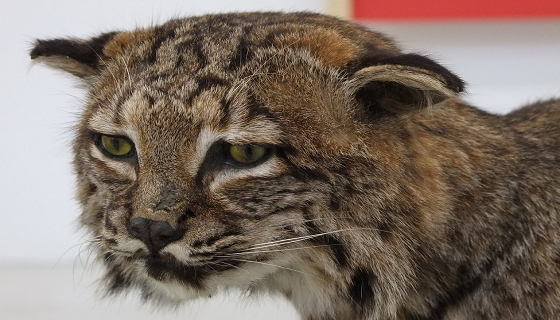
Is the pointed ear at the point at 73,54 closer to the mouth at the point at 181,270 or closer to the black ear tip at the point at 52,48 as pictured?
the black ear tip at the point at 52,48

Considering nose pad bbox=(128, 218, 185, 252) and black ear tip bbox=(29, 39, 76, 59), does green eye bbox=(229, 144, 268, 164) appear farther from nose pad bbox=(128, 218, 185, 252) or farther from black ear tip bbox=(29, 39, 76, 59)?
black ear tip bbox=(29, 39, 76, 59)

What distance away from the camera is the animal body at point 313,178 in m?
1.24

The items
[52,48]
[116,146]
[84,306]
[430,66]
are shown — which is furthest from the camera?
[84,306]

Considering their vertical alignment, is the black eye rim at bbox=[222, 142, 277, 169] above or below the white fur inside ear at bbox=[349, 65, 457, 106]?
below

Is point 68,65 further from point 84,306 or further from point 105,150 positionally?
point 84,306

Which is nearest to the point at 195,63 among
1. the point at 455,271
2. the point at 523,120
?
the point at 455,271

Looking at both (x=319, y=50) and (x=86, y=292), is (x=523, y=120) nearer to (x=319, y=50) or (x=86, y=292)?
(x=319, y=50)

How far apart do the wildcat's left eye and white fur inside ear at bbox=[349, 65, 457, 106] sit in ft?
1.54

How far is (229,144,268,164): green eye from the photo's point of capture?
1262mm

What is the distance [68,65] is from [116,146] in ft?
1.00

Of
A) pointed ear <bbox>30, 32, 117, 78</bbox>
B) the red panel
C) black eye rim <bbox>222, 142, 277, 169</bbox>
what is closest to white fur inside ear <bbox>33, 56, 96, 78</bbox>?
pointed ear <bbox>30, 32, 117, 78</bbox>

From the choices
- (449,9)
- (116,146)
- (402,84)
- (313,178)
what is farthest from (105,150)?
(449,9)

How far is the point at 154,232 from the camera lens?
1.19m

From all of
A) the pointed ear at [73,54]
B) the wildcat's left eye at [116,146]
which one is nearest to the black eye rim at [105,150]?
the wildcat's left eye at [116,146]
